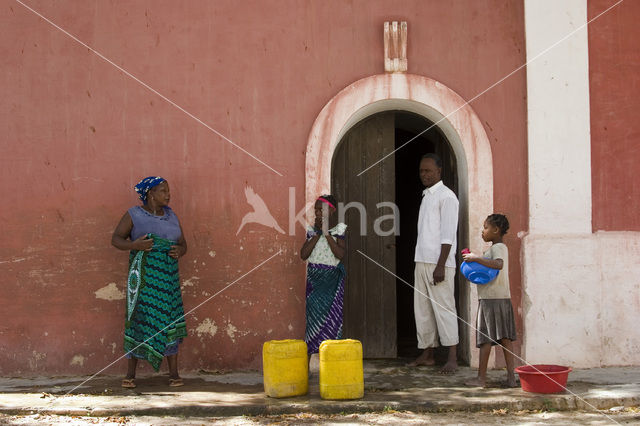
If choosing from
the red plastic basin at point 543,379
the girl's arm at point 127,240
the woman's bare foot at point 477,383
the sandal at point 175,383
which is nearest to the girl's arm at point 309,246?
the girl's arm at point 127,240

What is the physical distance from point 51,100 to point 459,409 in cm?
467

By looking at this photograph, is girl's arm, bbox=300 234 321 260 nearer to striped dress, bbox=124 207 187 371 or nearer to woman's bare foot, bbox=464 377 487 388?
striped dress, bbox=124 207 187 371

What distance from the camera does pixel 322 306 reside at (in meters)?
6.10

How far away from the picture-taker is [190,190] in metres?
6.70

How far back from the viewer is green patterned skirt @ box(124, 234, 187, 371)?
585cm

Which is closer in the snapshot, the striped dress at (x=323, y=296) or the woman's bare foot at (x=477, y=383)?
the woman's bare foot at (x=477, y=383)

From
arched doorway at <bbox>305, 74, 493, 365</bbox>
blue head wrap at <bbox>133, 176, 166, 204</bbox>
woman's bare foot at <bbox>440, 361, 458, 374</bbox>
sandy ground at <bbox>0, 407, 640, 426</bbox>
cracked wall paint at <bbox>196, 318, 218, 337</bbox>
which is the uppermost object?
arched doorway at <bbox>305, 74, 493, 365</bbox>

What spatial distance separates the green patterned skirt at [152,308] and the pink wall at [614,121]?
13.2 ft

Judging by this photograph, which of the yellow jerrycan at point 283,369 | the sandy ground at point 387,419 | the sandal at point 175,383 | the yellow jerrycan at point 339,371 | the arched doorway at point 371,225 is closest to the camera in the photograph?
the sandy ground at point 387,419

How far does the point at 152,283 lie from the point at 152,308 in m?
0.21

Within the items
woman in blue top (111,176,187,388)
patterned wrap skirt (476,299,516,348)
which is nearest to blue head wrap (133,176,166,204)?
woman in blue top (111,176,187,388)

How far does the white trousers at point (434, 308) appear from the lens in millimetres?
6383

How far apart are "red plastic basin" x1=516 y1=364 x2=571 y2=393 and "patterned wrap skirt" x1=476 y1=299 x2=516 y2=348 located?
0.30 m

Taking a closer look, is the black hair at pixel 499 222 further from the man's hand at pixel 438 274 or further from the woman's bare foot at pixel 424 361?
the woman's bare foot at pixel 424 361
